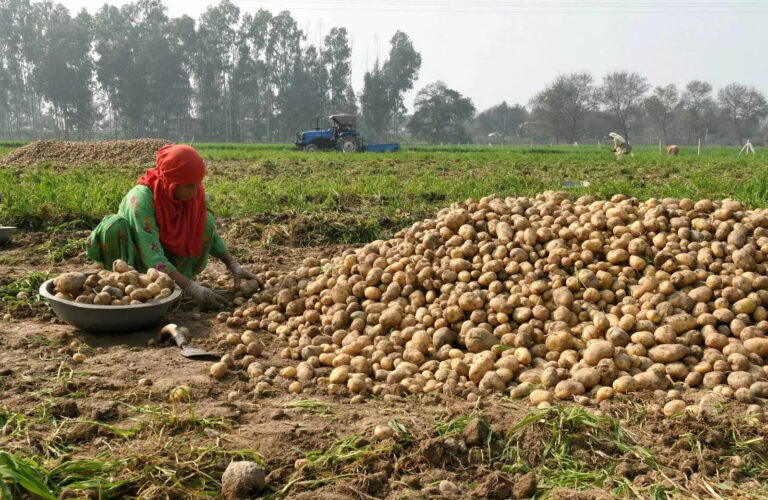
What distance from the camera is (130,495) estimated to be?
1.84m

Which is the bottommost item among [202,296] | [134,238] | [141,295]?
[202,296]

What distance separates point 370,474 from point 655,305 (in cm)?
185

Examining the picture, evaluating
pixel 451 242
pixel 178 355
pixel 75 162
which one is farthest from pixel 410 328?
pixel 75 162

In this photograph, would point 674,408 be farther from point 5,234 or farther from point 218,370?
point 5,234

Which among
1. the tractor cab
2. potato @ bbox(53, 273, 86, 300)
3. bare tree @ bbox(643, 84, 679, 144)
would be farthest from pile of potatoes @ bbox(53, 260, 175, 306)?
bare tree @ bbox(643, 84, 679, 144)

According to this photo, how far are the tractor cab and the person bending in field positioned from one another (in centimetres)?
2235

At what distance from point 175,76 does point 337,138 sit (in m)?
46.3

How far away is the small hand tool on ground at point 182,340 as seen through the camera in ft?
10.6

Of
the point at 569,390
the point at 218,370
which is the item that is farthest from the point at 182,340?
the point at 569,390

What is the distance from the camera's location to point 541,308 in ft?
10.5

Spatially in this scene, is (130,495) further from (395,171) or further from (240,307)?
(395,171)

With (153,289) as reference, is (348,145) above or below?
above

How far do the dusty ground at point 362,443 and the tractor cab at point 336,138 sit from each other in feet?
79.1

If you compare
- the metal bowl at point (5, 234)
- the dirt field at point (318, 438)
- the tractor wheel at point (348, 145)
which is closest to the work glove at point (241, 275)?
the dirt field at point (318, 438)
